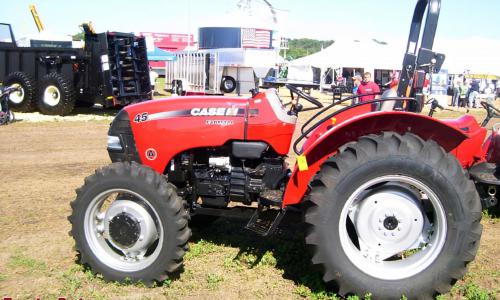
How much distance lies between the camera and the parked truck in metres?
13.7

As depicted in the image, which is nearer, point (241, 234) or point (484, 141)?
point (241, 234)

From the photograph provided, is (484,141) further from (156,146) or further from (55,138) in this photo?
(55,138)

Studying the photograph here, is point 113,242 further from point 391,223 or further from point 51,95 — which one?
point 51,95

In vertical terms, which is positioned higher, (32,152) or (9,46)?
(9,46)

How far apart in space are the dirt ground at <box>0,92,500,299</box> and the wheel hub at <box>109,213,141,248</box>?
1.05ft

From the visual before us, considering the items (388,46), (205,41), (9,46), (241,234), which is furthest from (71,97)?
(205,41)

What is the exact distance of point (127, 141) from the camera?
395 centimetres

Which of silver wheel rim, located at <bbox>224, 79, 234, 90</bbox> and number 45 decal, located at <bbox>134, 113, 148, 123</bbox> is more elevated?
number 45 decal, located at <bbox>134, 113, 148, 123</bbox>

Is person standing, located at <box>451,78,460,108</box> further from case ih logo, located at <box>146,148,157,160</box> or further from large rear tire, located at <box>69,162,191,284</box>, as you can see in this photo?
large rear tire, located at <box>69,162,191,284</box>

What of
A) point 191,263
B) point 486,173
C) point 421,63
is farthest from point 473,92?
point 191,263

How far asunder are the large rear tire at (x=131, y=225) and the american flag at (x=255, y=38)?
34.9m

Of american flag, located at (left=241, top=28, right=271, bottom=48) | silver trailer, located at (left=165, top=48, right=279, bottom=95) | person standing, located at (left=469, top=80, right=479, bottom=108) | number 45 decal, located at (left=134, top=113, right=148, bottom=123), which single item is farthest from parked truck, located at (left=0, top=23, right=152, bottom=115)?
american flag, located at (left=241, top=28, right=271, bottom=48)

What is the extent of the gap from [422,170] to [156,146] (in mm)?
1990

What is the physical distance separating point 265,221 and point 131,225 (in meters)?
→ 1.02
